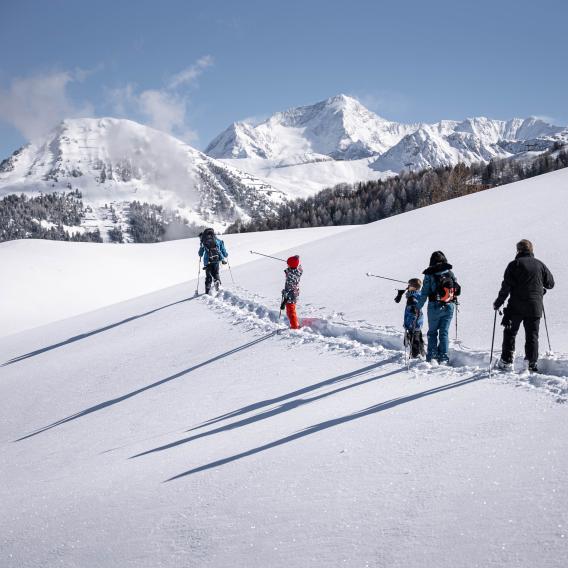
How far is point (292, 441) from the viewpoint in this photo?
5535 millimetres

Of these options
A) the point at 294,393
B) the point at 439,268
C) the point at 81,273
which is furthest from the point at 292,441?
the point at 81,273

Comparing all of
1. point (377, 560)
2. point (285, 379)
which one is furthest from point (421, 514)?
point (285, 379)

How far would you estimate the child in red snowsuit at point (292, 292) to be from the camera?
12.0 metres

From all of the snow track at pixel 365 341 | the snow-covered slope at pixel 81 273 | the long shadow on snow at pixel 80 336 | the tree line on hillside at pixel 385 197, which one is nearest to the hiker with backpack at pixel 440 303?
the snow track at pixel 365 341

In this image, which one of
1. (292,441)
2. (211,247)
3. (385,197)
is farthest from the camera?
(385,197)

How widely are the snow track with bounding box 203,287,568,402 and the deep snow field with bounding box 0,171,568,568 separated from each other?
0.05 metres

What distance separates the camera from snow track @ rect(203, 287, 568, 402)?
266 inches

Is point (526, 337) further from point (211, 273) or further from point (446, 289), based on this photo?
point (211, 273)

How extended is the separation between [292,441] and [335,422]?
732 mm

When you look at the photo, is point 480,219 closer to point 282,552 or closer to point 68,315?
point 282,552

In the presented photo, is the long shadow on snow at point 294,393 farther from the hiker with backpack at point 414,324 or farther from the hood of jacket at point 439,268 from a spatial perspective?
the hood of jacket at point 439,268

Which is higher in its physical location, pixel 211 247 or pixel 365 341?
pixel 211 247

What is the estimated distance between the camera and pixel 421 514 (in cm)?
362

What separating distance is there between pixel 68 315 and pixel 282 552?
23277 mm
